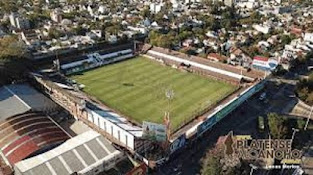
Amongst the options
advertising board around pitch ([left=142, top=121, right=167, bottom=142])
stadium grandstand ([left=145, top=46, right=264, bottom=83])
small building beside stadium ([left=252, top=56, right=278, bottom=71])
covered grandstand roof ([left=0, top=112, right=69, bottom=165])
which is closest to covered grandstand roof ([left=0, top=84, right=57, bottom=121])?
covered grandstand roof ([left=0, top=112, right=69, bottom=165])

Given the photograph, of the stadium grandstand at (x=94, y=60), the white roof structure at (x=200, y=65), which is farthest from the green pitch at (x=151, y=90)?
the white roof structure at (x=200, y=65)

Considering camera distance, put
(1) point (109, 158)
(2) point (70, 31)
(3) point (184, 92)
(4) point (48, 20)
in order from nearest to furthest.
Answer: (1) point (109, 158), (3) point (184, 92), (2) point (70, 31), (4) point (48, 20)

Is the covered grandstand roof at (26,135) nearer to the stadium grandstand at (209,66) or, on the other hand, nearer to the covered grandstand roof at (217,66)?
the stadium grandstand at (209,66)

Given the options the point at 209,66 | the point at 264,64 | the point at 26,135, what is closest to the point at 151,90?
the point at 209,66

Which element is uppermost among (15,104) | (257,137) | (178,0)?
(178,0)

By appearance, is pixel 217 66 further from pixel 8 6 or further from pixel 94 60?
pixel 8 6

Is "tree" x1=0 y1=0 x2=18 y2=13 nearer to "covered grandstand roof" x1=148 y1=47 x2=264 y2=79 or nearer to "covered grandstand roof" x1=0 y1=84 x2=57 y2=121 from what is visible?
"covered grandstand roof" x1=148 y1=47 x2=264 y2=79

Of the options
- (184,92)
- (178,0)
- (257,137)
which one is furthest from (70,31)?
(178,0)

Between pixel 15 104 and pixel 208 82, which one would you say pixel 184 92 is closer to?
pixel 208 82
